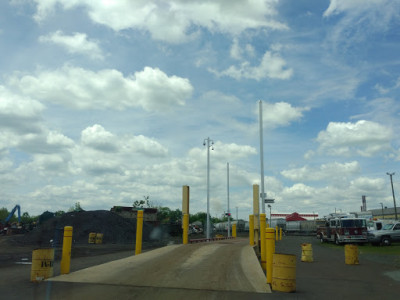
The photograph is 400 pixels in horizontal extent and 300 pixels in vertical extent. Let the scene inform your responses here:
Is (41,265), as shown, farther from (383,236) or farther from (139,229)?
(383,236)

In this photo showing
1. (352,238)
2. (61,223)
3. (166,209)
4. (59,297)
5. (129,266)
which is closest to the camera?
(59,297)

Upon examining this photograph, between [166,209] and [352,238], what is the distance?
11764 centimetres

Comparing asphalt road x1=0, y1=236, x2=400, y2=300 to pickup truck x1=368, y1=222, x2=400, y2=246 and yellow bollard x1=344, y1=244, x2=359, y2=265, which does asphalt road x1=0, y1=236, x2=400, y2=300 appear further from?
pickup truck x1=368, y1=222, x2=400, y2=246

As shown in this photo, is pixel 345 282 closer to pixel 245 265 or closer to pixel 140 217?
pixel 245 265

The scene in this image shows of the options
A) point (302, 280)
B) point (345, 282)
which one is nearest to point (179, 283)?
point (302, 280)

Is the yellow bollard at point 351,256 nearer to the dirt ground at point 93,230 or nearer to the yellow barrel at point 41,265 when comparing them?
the yellow barrel at point 41,265

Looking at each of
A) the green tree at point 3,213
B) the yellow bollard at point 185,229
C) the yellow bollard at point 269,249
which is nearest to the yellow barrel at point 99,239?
the yellow bollard at point 185,229

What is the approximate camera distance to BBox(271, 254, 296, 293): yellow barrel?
8531 millimetres

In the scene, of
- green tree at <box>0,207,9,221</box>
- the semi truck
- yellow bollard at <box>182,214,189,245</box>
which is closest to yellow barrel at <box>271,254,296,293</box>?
yellow bollard at <box>182,214,189,245</box>

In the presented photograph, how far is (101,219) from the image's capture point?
154 feet

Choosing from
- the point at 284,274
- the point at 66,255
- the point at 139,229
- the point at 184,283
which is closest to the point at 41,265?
the point at 66,255

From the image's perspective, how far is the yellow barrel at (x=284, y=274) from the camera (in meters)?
8.53

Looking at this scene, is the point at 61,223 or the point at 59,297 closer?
the point at 59,297

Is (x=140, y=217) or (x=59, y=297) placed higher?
(x=140, y=217)
